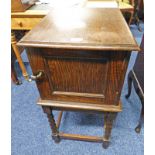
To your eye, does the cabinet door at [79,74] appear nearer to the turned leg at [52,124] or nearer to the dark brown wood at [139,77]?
the turned leg at [52,124]

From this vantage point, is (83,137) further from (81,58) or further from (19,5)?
(19,5)

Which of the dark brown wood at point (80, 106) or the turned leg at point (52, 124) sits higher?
the dark brown wood at point (80, 106)

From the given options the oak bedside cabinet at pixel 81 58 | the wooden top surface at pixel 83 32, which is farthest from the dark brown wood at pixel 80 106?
the wooden top surface at pixel 83 32

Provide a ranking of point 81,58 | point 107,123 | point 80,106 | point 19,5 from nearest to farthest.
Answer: point 81,58 < point 80,106 < point 107,123 < point 19,5

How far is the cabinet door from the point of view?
710 millimetres

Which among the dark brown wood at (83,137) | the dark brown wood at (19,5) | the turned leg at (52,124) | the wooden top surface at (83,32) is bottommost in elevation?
the dark brown wood at (83,137)

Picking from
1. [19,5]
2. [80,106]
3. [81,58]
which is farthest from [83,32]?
[19,5]

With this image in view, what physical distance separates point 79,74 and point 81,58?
94mm

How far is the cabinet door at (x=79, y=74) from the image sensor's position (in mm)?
710

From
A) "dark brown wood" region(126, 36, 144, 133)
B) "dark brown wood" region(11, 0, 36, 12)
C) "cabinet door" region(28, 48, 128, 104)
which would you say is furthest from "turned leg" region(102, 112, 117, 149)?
"dark brown wood" region(11, 0, 36, 12)

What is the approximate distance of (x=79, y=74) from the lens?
2.58 feet
